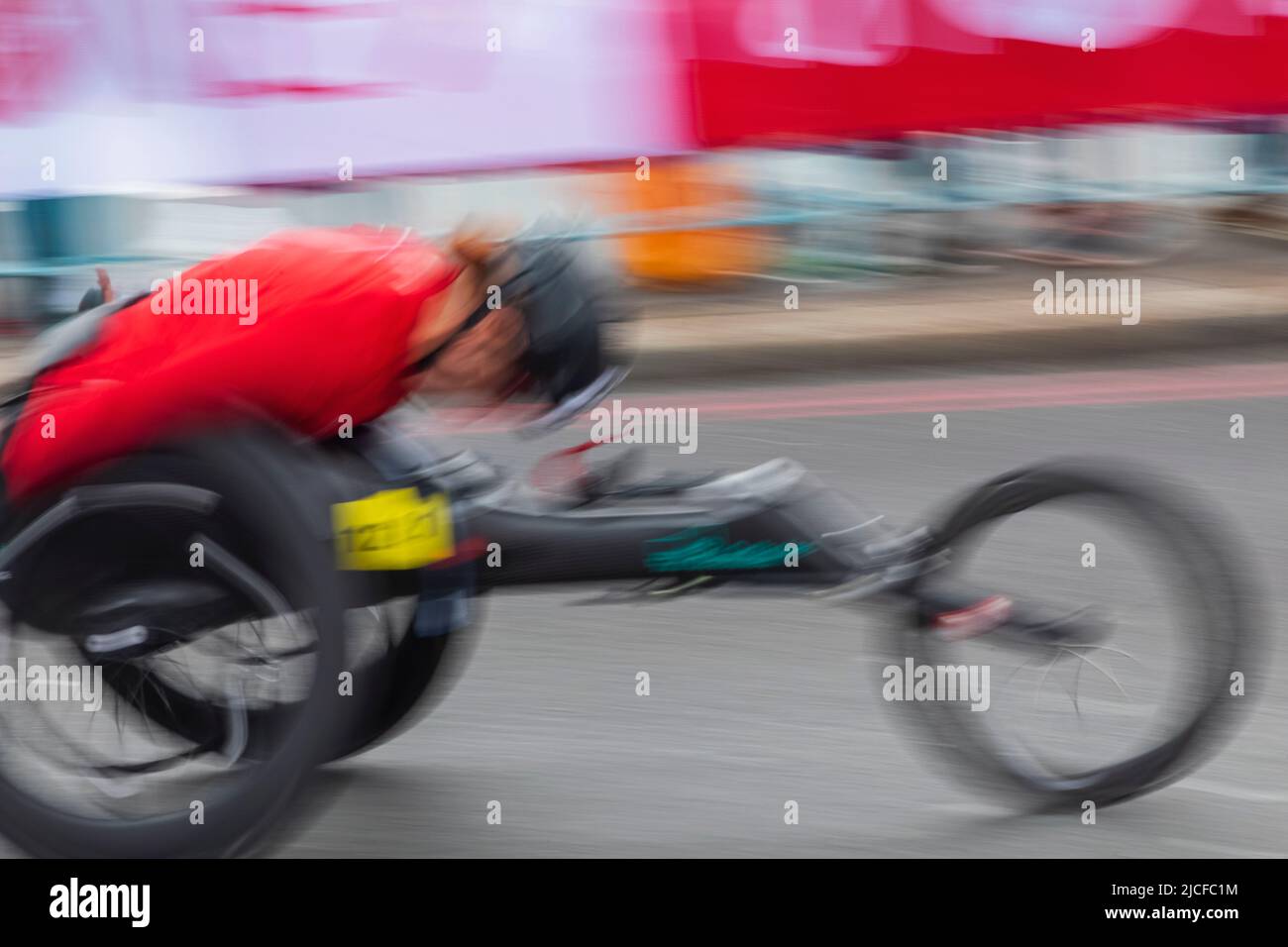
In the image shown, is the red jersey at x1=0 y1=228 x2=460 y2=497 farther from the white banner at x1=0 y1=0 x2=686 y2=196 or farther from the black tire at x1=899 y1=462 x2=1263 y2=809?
the white banner at x1=0 y1=0 x2=686 y2=196

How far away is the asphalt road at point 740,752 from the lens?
11.5 feet

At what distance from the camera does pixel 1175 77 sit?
8.34 m

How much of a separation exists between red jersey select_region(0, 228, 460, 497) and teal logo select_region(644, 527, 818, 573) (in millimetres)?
515

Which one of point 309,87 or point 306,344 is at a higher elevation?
point 309,87

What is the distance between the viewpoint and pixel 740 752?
407cm

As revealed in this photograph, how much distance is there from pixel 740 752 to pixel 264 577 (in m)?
1.36

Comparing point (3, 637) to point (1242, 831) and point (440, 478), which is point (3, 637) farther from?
point (1242, 831)

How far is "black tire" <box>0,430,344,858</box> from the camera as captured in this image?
9.82 feet

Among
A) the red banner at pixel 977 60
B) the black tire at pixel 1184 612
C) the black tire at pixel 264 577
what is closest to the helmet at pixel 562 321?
the black tire at pixel 264 577

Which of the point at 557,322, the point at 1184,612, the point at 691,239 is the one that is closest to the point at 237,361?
the point at 557,322

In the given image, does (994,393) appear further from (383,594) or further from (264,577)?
(264,577)

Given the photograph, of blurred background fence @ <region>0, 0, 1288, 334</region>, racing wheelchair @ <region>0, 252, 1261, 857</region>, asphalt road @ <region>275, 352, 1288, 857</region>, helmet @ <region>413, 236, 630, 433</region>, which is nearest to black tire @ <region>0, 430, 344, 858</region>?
racing wheelchair @ <region>0, 252, 1261, 857</region>

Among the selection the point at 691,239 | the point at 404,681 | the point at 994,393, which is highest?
the point at 691,239

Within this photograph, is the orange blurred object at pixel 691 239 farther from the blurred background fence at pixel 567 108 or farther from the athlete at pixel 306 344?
the athlete at pixel 306 344
